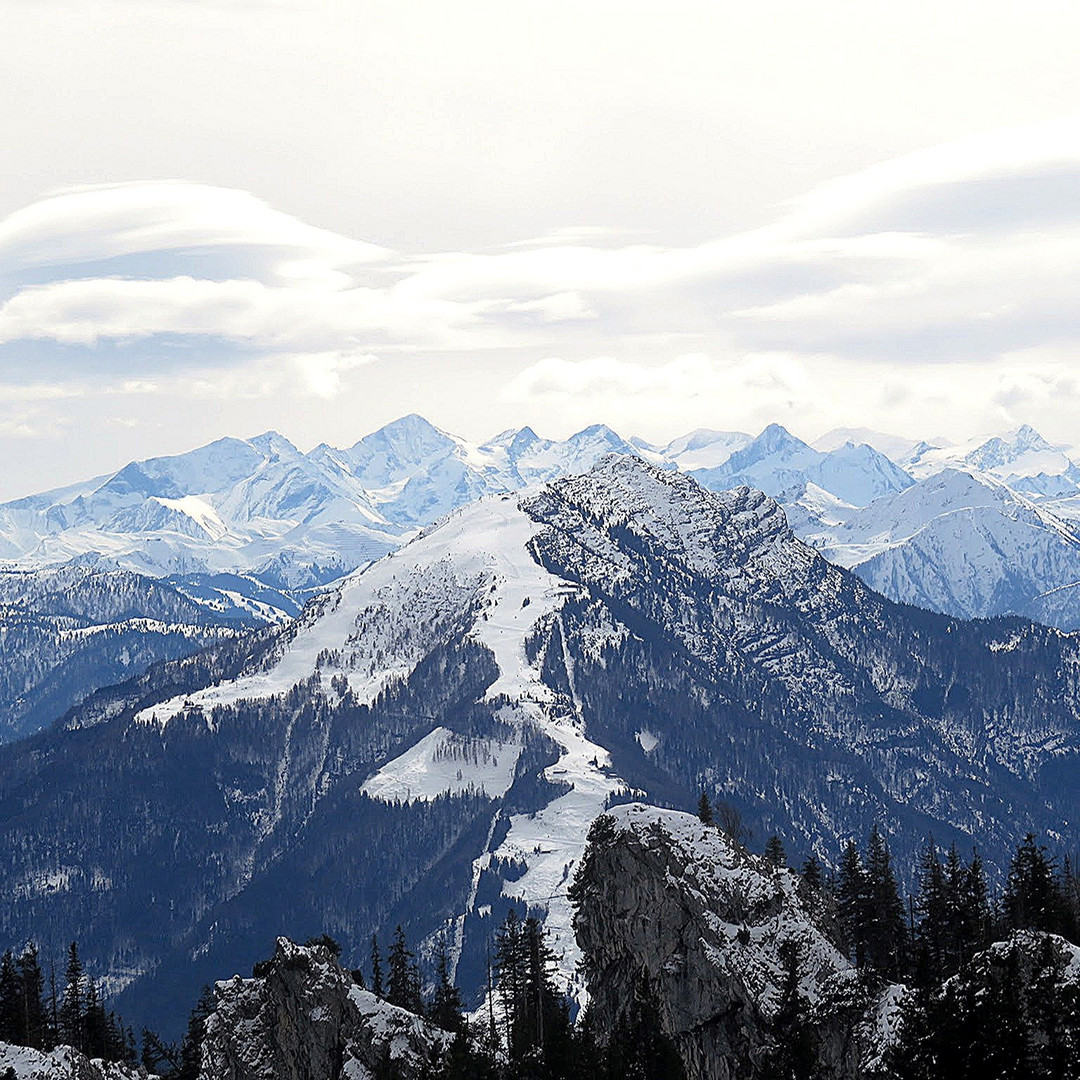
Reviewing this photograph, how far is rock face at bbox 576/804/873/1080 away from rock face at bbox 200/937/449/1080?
57.0ft

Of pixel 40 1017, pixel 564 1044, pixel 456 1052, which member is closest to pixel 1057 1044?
pixel 564 1044

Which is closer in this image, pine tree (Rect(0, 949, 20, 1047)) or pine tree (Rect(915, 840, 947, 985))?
pine tree (Rect(915, 840, 947, 985))

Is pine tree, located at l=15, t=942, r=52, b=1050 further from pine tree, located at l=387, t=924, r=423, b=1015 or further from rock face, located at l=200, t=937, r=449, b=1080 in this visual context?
pine tree, located at l=387, t=924, r=423, b=1015

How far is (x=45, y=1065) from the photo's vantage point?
133125 millimetres

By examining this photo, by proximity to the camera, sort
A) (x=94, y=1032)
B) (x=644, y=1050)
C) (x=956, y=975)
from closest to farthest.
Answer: (x=956, y=975) → (x=644, y=1050) → (x=94, y=1032)

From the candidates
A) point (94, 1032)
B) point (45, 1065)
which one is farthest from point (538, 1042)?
point (94, 1032)

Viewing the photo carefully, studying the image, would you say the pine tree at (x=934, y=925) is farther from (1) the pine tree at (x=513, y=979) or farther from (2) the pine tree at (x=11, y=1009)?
(2) the pine tree at (x=11, y=1009)

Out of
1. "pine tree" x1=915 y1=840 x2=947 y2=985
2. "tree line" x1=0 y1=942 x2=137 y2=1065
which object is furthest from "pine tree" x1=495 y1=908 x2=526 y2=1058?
"tree line" x1=0 y1=942 x2=137 y2=1065

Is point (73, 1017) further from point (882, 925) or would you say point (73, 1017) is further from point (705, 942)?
point (882, 925)

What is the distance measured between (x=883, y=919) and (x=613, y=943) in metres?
27.1

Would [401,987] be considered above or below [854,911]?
below

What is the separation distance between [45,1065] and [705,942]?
53.1 m

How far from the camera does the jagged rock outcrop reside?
429ft

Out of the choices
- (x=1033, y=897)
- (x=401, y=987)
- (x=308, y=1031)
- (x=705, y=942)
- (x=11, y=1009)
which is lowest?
(x=401, y=987)
